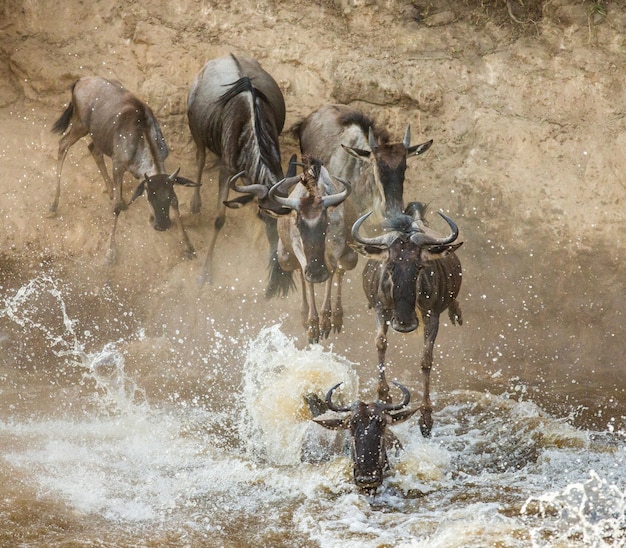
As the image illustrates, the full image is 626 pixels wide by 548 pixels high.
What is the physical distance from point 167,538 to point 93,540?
0.50 meters

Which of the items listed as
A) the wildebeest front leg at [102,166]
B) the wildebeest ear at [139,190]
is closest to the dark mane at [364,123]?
the wildebeest ear at [139,190]

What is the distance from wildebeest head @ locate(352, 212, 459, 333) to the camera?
8.36 m

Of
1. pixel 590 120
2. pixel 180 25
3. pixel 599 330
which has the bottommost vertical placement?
pixel 599 330

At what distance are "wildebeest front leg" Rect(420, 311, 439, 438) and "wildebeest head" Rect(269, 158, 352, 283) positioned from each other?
99 cm

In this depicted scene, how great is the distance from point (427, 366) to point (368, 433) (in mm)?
1277

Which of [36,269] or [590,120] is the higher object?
[590,120]

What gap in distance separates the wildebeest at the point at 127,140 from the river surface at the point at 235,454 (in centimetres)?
120

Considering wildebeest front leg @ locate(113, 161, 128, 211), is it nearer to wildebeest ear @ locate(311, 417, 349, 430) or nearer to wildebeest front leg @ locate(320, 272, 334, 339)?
wildebeest front leg @ locate(320, 272, 334, 339)

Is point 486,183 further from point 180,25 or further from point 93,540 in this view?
point 93,540

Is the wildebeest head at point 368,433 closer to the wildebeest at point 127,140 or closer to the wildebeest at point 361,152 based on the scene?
the wildebeest at point 361,152

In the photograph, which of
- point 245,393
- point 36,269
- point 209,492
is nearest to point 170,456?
point 209,492

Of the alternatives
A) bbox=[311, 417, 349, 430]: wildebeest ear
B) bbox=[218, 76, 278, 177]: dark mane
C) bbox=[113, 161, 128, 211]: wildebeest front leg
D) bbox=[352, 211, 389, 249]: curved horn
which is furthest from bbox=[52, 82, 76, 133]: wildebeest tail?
bbox=[311, 417, 349, 430]: wildebeest ear

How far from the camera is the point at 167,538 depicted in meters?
7.09

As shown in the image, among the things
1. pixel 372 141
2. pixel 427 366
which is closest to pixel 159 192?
pixel 372 141
